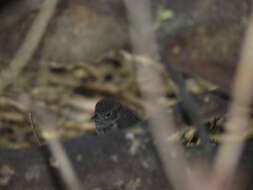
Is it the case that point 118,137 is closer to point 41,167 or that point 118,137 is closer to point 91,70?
point 41,167

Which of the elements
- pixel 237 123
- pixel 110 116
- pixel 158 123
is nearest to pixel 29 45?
pixel 110 116

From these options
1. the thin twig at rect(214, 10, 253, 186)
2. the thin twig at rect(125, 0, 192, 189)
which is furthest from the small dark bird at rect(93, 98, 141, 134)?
the thin twig at rect(214, 10, 253, 186)

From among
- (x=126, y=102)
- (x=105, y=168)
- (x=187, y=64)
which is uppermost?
(x=105, y=168)

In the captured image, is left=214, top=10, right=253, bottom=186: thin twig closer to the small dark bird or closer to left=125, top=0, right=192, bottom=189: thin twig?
left=125, top=0, right=192, bottom=189: thin twig

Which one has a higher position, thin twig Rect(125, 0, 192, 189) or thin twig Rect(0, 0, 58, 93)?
thin twig Rect(125, 0, 192, 189)

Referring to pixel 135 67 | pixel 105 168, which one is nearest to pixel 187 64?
pixel 135 67

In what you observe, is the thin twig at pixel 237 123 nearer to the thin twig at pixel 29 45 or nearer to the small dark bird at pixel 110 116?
the small dark bird at pixel 110 116
